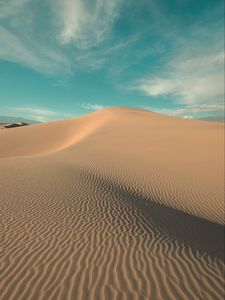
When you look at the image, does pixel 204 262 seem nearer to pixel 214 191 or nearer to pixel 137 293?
pixel 137 293

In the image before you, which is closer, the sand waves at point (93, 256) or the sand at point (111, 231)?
the sand waves at point (93, 256)

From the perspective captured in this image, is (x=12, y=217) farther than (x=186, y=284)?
Yes

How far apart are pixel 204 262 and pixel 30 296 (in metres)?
3.94

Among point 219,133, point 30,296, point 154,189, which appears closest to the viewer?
point 30,296

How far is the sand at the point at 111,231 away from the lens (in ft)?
13.6

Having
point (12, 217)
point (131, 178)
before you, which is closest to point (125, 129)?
point (131, 178)

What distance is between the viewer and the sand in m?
4.14

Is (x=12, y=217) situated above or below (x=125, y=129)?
below

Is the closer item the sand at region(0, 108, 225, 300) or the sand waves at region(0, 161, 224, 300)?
the sand waves at region(0, 161, 224, 300)

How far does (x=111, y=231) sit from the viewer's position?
6.15m

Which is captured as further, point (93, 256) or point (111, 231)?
point (111, 231)

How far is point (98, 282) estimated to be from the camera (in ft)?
13.6

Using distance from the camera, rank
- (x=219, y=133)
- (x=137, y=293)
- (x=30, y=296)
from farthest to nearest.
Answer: (x=219, y=133)
(x=137, y=293)
(x=30, y=296)

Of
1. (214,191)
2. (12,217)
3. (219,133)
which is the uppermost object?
(219,133)
